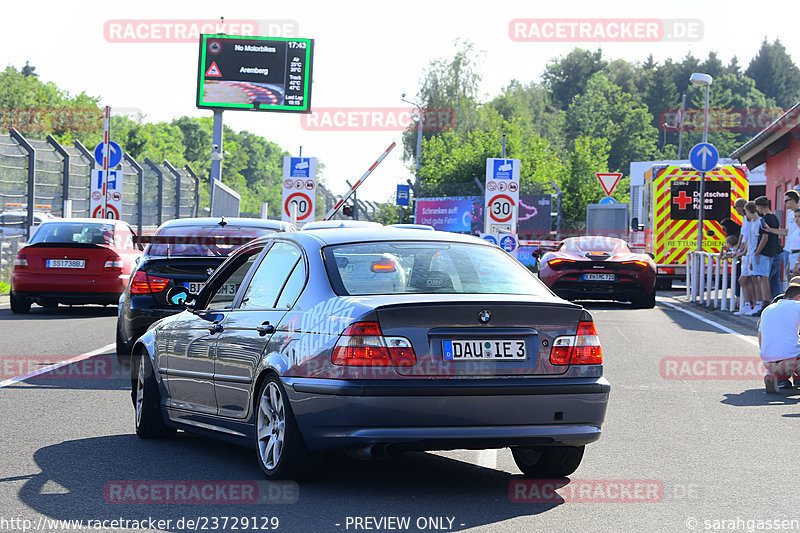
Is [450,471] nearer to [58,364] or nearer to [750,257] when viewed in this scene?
[58,364]

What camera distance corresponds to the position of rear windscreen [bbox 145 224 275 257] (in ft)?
42.8

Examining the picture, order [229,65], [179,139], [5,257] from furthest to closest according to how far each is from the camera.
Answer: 1. [179,139]
2. [229,65]
3. [5,257]

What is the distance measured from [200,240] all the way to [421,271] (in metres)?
6.56

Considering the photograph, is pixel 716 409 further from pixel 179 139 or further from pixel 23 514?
pixel 179 139

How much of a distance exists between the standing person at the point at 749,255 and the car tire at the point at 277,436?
597 inches

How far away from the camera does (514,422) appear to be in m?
6.50

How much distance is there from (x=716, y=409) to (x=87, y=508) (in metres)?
6.07

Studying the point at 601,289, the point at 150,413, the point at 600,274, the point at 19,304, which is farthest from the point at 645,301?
the point at 150,413

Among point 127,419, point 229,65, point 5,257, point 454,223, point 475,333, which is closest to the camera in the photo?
point 475,333

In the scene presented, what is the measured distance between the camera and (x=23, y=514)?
5930 mm

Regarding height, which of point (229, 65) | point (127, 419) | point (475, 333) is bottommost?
point (127, 419)

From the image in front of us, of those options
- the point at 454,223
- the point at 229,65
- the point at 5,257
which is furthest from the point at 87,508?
the point at 454,223

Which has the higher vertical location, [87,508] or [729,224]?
[729,224]

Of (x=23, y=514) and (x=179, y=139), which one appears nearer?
(x=23, y=514)
